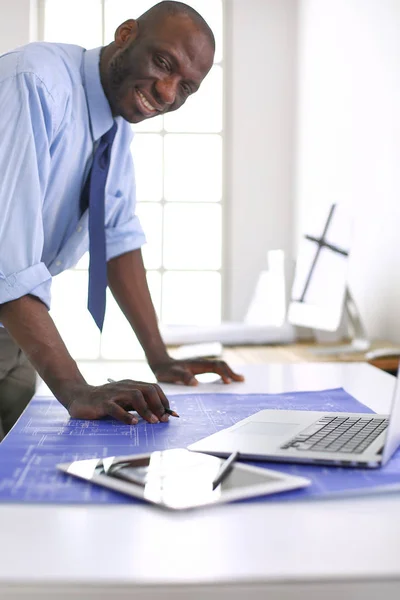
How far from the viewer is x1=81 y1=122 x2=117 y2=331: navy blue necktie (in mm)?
1415

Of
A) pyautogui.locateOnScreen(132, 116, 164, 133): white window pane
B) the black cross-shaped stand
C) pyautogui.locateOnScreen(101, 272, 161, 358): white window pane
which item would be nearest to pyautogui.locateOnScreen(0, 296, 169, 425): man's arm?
the black cross-shaped stand

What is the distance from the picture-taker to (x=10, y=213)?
3.86 ft

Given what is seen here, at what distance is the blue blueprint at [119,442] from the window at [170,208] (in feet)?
10.3

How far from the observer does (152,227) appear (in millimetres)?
4492

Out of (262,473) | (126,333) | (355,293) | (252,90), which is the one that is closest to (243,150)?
(252,90)

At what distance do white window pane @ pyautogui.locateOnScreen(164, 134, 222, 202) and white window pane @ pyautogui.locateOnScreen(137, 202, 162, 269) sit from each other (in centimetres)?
11

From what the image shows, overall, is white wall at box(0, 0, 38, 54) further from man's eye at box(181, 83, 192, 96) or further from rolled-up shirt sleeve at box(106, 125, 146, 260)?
man's eye at box(181, 83, 192, 96)

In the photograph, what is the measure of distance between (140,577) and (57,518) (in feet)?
0.53

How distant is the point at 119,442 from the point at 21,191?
44 cm

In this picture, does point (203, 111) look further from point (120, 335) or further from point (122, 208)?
point (122, 208)

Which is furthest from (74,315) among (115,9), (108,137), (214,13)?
(108,137)

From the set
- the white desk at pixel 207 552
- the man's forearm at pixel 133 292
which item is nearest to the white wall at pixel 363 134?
the man's forearm at pixel 133 292

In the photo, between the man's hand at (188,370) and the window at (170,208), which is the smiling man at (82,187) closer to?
the man's hand at (188,370)

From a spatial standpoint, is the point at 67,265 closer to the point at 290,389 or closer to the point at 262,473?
the point at 290,389
